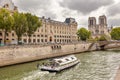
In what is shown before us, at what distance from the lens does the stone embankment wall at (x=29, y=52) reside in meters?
49.3

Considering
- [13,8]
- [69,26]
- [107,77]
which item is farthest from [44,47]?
[69,26]

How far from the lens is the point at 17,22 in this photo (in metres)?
62.5

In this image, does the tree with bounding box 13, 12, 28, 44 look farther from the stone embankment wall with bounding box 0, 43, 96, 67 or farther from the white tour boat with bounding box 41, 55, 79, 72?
the white tour boat with bounding box 41, 55, 79, 72

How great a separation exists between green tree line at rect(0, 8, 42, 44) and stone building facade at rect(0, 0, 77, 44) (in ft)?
46.7

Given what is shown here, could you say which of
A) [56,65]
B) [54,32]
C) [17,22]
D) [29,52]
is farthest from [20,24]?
[54,32]

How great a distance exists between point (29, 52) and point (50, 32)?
172 ft

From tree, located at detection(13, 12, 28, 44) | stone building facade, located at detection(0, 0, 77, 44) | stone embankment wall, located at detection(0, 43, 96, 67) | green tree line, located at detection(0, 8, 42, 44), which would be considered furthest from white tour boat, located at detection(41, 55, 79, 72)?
stone building facade, located at detection(0, 0, 77, 44)

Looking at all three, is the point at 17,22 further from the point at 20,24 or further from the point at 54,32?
the point at 54,32

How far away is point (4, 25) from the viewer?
55.1 meters

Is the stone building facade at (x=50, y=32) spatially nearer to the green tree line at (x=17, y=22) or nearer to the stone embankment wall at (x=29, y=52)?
the green tree line at (x=17, y=22)

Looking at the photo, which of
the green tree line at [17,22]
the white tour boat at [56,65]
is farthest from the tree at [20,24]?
the white tour boat at [56,65]

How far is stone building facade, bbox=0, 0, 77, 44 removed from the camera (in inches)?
3202

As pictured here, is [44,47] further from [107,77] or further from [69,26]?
[69,26]

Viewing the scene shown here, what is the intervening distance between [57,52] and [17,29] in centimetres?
1905
